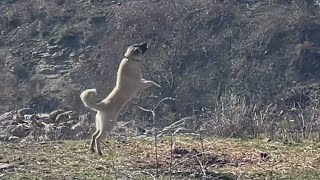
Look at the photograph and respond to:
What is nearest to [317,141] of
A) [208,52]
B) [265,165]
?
[265,165]

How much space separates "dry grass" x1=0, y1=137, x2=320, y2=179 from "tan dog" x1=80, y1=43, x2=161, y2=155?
24 cm

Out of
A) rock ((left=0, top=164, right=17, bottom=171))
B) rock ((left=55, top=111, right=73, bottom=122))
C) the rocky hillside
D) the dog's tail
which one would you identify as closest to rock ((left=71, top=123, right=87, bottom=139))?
rock ((left=55, top=111, right=73, bottom=122))

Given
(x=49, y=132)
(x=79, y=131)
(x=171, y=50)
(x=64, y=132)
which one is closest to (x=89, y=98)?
(x=49, y=132)

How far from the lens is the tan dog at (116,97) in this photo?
29.3 feet

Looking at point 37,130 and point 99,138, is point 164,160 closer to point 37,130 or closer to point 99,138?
point 99,138

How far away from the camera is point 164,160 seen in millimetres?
8055

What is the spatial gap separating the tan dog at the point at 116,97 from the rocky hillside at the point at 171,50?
38.3ft

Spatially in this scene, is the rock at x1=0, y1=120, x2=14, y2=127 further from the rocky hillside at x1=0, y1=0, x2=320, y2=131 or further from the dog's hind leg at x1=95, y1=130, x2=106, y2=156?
the rocky hillside at x1=0, y1=0, x2=320, y2=131

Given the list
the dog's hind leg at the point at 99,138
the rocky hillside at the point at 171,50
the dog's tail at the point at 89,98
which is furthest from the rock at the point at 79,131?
the rocky hillside at the point at 171,50

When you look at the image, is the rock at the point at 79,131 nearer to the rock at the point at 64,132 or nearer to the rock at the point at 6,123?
the rock at the point at 64,132

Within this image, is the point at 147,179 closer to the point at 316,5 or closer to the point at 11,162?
the point at 11,162

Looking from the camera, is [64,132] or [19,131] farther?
[19,131]

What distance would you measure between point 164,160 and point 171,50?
1676 cm

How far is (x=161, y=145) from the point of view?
9.13 meters
